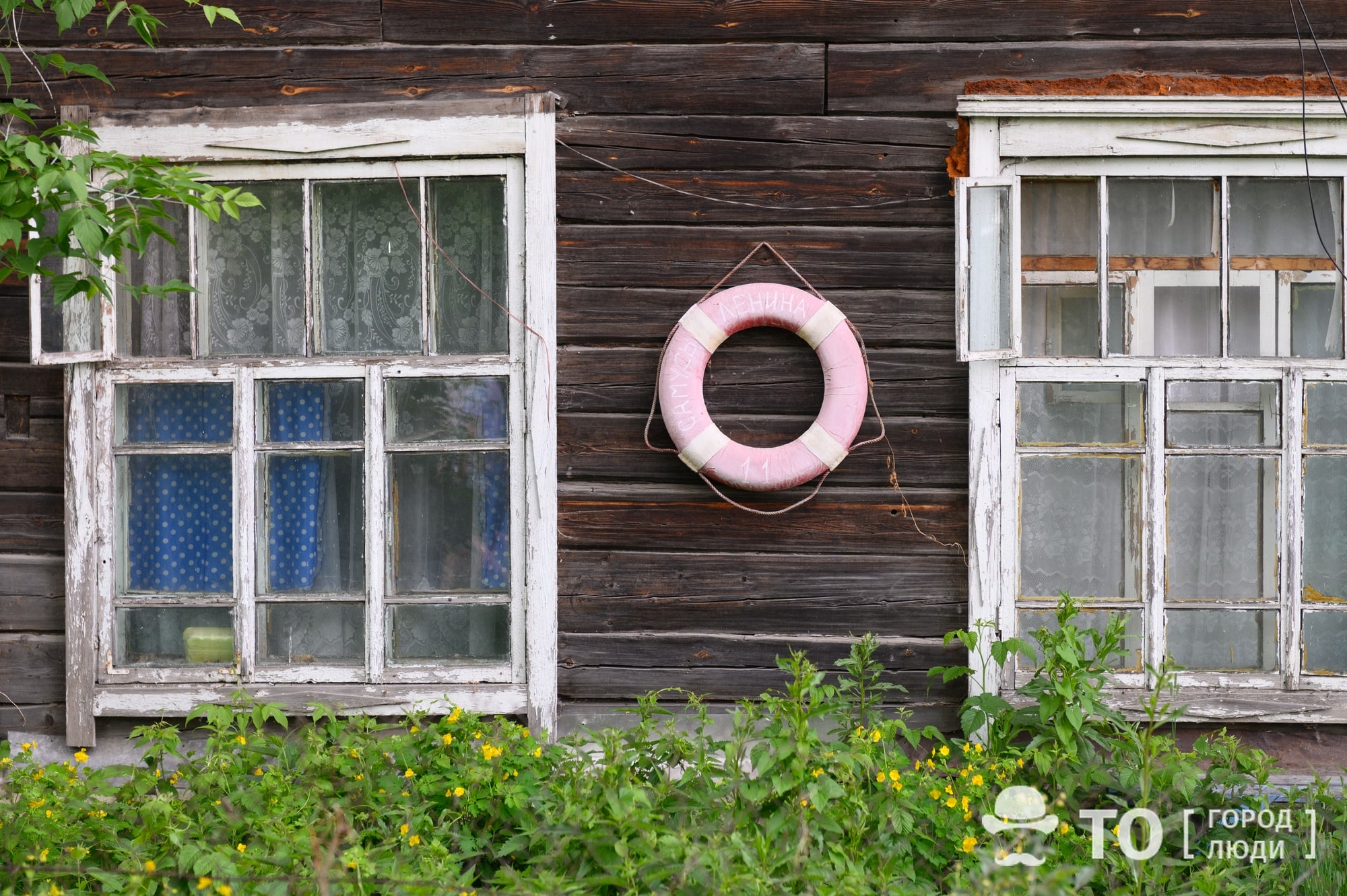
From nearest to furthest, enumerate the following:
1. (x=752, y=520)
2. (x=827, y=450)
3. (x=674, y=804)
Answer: (x=674, y=804) → (x=827, y=450) → (x=752, y=520)

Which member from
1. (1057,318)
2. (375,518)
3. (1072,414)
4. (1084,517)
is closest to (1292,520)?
(1084,517)

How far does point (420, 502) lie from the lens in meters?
2.76

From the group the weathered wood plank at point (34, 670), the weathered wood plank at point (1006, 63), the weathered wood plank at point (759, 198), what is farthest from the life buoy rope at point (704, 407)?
the weathered wood plank at point (34, 670)

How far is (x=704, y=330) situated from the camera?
104 inches

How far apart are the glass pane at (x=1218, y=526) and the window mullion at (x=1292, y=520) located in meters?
0.05

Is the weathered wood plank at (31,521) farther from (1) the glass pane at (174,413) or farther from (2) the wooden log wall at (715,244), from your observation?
(2) the wooden log wall at (715,244)

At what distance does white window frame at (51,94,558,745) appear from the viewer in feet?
8.79

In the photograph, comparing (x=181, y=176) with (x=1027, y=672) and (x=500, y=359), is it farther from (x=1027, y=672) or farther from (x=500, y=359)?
(x=1027, y=672)

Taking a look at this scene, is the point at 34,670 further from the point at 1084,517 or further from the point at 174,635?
the point at 1084,517

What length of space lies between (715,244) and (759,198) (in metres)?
0.18

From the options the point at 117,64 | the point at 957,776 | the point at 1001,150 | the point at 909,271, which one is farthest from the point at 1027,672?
the point at 117,64

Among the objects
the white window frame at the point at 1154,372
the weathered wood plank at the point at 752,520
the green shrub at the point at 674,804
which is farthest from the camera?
the weathered wood plank at the point at 752,520

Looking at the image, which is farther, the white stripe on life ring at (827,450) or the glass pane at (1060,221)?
the glass pane at (1060,221)

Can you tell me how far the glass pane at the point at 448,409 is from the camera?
2.74m
